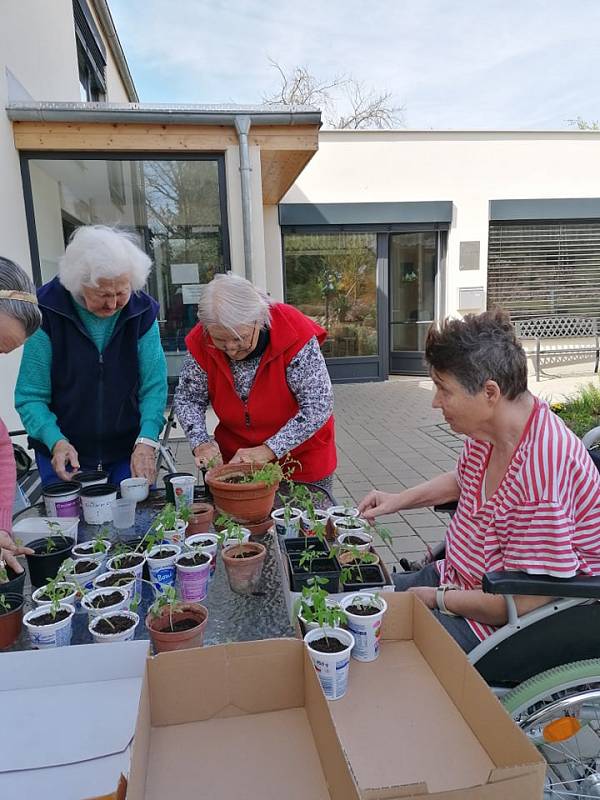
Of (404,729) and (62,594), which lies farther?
(62,594)

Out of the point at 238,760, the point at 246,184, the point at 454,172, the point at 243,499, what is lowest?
the point at 238,760

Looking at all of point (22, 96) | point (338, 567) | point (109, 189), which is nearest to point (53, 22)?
point (22, 96)

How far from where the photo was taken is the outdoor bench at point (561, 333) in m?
9.84

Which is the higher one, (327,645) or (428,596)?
(327,645)

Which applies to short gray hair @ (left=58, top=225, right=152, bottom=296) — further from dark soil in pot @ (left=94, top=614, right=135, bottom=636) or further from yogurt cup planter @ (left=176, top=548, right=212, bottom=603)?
dark soil in pot @ (left=94, top=614, right=135, bottom=636)

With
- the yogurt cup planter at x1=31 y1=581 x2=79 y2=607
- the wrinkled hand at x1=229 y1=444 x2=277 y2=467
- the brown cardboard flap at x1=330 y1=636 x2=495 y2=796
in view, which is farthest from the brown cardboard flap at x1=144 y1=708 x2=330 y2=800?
the wrinkled hand at x1=229 y1=444 x2=277 y2=467

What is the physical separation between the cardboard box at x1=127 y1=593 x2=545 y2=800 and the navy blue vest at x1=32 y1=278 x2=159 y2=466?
154 centimetres

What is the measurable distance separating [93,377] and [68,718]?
4.90ft

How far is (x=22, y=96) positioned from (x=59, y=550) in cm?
499

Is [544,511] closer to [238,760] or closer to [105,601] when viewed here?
[238,760]

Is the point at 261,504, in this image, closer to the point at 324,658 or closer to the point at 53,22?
the point at 324,658

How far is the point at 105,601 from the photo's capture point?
1.32 m

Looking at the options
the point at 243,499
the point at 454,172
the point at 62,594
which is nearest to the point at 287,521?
the point at 243,499

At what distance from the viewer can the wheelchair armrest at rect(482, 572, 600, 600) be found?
4.24 ft
